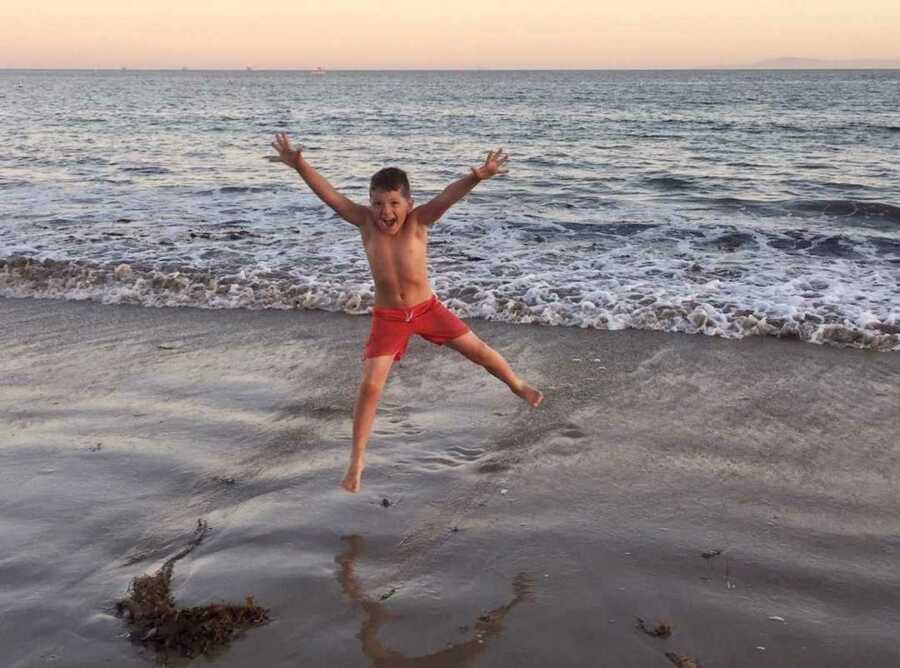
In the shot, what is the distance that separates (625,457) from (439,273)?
5.19m

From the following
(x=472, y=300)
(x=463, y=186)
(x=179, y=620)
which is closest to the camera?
(x=179, y=620)

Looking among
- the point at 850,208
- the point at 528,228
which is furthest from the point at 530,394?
the point at 850,208

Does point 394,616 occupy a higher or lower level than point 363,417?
lower

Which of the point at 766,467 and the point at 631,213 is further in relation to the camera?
the point at 631,213

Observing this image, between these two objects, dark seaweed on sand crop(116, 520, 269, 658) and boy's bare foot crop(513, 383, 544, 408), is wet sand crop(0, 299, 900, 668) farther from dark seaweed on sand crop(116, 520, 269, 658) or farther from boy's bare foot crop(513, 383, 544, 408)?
boy's bare foot crop(513, 383, 544, 408)

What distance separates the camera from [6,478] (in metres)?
4.57

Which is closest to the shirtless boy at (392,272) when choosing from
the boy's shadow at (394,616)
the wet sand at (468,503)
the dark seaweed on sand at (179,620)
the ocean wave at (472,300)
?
the wet sand at (468,503)

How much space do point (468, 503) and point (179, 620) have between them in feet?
5.12

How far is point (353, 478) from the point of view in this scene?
4340 mm

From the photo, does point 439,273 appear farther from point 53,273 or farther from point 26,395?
point 26,395

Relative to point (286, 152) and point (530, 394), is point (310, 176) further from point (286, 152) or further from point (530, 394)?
point (530, 394)

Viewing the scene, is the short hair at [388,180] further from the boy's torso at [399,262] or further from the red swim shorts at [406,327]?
the red swim shorts at [406,327]

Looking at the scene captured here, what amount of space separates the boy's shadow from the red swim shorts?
1198 mm

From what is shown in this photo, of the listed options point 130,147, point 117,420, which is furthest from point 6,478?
point 130,147
